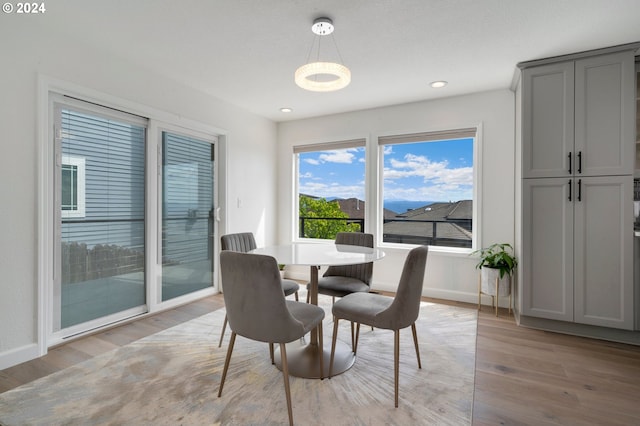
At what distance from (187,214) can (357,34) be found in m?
2.57

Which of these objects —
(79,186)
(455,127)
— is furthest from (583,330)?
(79,186)

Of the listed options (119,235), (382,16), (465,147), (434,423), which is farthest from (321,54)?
(434,423)

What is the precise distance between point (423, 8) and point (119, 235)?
3093 millimetres

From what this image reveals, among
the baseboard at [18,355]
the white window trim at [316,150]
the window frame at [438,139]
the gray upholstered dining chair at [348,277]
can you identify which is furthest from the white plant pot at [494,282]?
the baseboard at [18,355]

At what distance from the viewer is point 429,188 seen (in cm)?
407

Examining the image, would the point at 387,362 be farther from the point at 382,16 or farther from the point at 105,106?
the point at 105,106

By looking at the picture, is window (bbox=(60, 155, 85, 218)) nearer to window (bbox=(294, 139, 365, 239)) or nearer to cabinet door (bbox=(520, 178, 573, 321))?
window (bbox=(294, 139, 365, 239))

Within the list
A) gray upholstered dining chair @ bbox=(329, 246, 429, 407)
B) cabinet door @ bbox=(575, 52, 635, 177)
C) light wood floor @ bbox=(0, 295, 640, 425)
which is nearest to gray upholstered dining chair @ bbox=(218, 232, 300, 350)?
gray upholstered dining chair @ bbox=(329, 246, 429, 407)

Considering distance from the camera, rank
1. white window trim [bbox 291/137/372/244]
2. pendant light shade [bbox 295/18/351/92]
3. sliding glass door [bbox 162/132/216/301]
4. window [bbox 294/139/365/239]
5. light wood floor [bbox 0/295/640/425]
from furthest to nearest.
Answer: window [bbox 294/139/365/239] → white window trim [bbox 291/137/372/244] → sliding glass door [bbox 162/132/216/301] → pendant light shade [bbox 295/18/351/92] → light wood floor [bbox 0/295/640/425]

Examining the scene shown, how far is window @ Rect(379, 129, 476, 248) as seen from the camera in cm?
386

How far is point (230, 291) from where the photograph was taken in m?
1.74

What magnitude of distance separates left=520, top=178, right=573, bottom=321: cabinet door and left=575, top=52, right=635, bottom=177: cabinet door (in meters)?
0.28

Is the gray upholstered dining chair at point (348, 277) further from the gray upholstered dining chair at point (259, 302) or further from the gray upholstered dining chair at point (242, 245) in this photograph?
the gray upholstered dining chair at point (259, 302)

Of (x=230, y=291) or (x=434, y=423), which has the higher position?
(x=230, y=291)
